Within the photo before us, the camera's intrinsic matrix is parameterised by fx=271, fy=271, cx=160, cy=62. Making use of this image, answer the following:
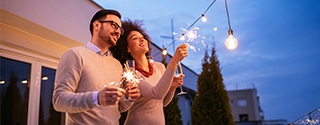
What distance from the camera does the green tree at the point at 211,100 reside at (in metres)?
4.48

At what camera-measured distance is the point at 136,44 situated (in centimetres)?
208

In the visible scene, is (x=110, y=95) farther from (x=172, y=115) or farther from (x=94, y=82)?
(x=172, y=115)

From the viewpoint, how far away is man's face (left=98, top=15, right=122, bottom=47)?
1797 millimetres

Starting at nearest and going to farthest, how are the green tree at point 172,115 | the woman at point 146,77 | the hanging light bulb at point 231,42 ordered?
1. the woman at point 146,77
2. the hanging light bulb at point 231,42
3. the green tree at point 172,115

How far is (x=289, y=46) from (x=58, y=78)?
21550mm

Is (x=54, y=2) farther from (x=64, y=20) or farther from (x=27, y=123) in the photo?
(x=27, y=123)

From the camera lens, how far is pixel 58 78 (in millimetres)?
1514

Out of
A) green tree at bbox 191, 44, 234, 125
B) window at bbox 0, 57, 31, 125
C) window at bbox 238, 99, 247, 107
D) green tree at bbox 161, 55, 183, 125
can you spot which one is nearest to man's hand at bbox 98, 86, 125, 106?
window at bbox 0, 57, 31, 125

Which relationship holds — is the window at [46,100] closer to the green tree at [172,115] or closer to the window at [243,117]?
the green tree at [172,115]

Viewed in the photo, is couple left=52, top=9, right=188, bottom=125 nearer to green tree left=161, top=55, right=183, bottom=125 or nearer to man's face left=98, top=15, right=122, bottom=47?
man's face left=98, top=15, right=122, bottom=47

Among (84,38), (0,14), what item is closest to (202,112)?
(84,38)

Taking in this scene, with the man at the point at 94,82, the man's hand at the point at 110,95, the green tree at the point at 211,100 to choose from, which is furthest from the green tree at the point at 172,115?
the man's hand at the point at 110,95

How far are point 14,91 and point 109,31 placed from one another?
5.48ft

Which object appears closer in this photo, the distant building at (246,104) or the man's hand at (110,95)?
the man's hand at (110,95)
